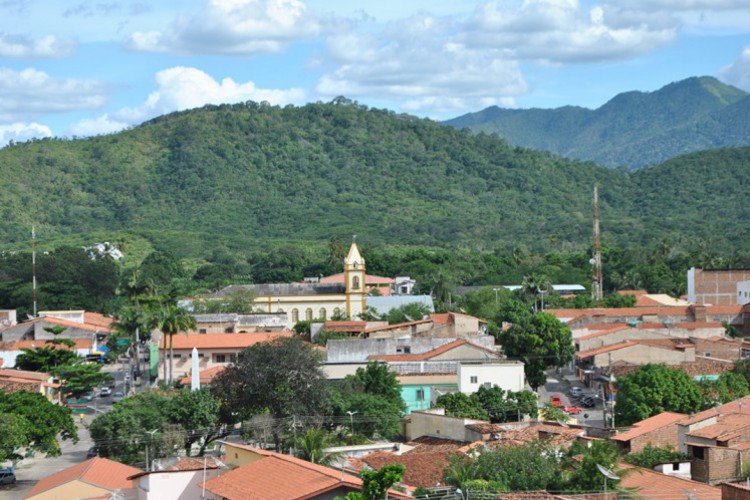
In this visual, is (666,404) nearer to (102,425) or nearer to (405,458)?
(405,458)

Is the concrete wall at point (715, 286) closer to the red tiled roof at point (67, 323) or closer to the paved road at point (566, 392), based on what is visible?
the paved road at point (566, 392)

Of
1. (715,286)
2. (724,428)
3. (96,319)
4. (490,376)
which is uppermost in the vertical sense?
(715,286)

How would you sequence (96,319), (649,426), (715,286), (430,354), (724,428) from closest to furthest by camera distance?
1. (724,428)
2. (649,426)
3. (430,354)
4. (96,319)
5. (715,286)

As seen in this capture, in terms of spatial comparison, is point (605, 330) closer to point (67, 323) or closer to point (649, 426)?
point (67, 323)

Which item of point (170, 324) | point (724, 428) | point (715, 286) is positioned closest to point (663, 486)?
point (724, 428)

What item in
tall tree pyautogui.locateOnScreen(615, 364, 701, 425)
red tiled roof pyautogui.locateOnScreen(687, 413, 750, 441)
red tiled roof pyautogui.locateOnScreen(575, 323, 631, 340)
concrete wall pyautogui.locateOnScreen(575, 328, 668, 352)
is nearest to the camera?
red tiled roof pyautogui.locateOnScreen(687, 413, 750, 441)

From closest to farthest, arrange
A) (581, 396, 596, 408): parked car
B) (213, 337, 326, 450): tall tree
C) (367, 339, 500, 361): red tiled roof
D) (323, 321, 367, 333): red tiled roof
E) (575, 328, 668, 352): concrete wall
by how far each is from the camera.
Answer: (213, 337, 326, 450): tall tree, (581, 396, 596, 408): parked car, (367, 339, 500, 361): red tiled roof, (575, 328, 668, 352): concrete wall, (323, 321, 367, 333): red tiled roof

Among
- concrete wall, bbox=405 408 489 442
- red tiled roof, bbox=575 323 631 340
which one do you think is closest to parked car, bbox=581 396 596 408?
concrete wall, bbox=405 408 489 442

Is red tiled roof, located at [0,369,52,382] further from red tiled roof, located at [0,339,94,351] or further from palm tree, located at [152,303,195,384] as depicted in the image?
red tiled roof, located at [0,339,94,351]
